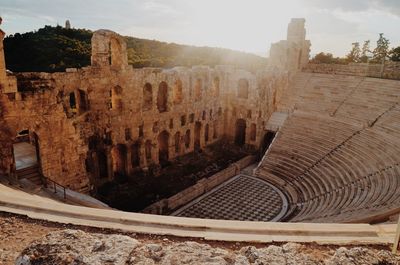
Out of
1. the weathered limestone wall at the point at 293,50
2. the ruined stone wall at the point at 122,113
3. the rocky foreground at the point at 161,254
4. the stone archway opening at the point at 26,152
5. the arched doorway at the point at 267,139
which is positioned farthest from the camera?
the weathered limestone wall at the point at 293,50

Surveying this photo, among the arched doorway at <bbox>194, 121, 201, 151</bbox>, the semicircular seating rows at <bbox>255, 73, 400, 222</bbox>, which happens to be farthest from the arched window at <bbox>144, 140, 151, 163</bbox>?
the semicircular seating rows at <bbox>255, 73, 400, 222</bbox>

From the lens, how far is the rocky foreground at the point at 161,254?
3889mm

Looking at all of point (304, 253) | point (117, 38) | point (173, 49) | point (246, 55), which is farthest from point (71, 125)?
point (246, 55)

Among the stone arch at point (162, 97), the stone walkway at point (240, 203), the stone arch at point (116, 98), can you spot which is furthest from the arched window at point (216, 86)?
the stone arch at point (116, 98)

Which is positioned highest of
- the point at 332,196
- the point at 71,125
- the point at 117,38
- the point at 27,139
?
the point at 117,38

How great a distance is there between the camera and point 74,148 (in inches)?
597

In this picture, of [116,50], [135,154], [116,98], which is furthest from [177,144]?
[116,50]

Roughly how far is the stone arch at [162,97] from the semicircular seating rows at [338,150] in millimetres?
7658

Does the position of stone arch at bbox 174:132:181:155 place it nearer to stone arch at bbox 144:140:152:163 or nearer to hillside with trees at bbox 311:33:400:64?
stone arch at bbox 144:140:152:163

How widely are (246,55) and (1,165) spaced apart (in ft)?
181

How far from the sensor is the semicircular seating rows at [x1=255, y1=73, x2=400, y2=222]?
1504 cm

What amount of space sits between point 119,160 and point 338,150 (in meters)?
13.7

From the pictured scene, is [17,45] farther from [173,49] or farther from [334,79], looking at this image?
[334,79]

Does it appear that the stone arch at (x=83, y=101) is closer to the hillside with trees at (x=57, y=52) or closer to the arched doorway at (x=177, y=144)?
the arched doorway at (x=177, y=144)
